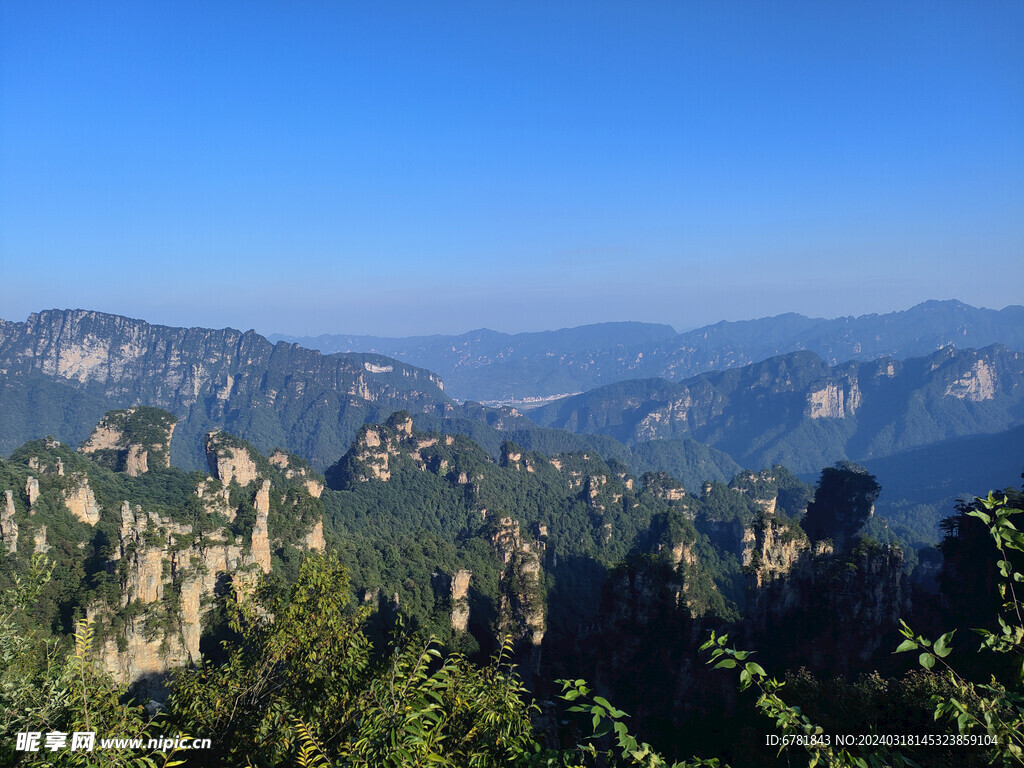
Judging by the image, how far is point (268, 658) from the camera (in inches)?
546

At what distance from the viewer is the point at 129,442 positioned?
91062mm

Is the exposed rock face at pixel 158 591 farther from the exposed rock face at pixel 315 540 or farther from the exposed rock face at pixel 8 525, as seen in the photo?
the exposed rock face at pixel 315 540

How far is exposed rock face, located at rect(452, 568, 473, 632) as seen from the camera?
56438 mm

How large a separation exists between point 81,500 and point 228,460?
94.7ft

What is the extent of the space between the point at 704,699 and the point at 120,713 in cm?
4125

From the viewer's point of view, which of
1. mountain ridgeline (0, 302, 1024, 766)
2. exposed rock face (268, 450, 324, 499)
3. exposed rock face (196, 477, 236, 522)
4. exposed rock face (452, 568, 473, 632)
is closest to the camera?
mountain ridgeline (0, 302, 1024, 766)

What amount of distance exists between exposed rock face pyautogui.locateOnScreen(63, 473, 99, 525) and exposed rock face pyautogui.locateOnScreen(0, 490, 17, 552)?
23.6 feet

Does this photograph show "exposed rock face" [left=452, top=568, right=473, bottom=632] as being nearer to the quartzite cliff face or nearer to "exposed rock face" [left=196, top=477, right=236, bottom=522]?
the quartzite cliff face

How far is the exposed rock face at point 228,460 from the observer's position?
86000 millimetres

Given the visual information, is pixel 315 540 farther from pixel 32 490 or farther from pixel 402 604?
pixel 32 490

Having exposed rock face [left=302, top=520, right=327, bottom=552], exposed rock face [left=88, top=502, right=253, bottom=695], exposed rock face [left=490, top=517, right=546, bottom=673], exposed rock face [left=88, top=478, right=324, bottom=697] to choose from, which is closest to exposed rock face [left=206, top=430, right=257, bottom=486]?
exposed rock face [left=302, top=520, right=327, bottom=552]

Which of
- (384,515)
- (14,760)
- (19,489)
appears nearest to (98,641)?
(19,489)

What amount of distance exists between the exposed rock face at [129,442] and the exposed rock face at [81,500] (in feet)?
97.8

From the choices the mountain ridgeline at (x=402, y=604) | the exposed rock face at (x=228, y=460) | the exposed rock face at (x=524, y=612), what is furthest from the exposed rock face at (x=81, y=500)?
the exposed rock face at (x=524, y=612)
